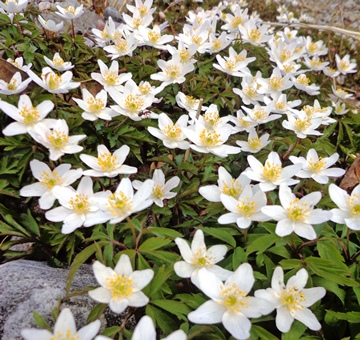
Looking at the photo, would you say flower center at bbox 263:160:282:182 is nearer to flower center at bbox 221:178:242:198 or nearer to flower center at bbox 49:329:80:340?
flower center at bbox 221:178:242:198

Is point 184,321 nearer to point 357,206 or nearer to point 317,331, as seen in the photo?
point 317,331

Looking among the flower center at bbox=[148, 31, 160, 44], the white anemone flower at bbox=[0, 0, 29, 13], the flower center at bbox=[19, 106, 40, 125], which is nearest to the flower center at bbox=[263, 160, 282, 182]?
the flower center at bbox=[19, 106, 40, 125]

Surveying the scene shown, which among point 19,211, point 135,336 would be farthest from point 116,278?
point 19,211

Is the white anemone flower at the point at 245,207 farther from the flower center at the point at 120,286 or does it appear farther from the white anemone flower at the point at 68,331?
the white anemone flower at the point at 68,331

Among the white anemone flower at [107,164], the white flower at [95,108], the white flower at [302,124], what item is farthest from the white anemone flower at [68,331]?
the white flower at [302,124]

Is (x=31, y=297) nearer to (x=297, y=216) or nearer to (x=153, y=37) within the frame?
(x=297, y=216)
